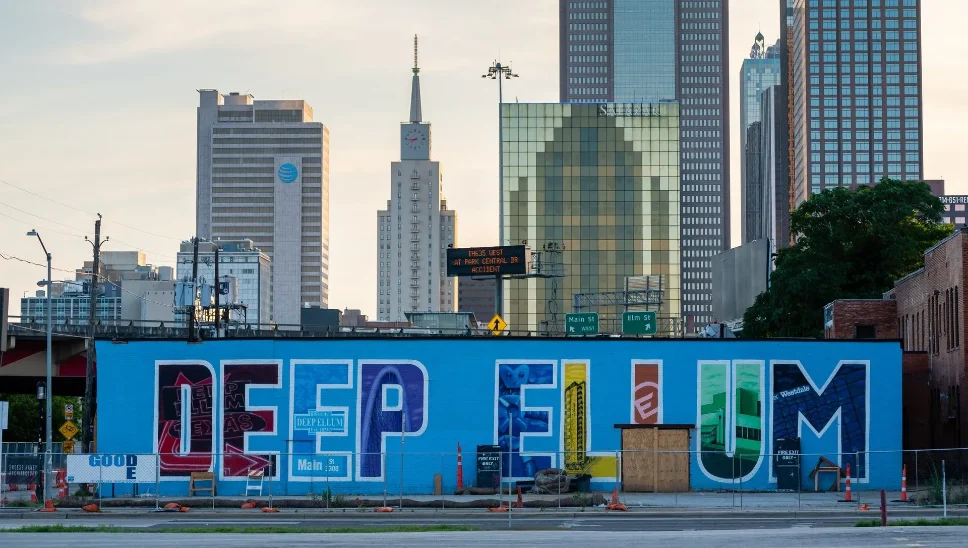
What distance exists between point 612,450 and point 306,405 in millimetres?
11726

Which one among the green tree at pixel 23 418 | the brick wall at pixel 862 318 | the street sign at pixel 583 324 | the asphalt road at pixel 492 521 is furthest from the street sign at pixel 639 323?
the green tree at pixel 23 418

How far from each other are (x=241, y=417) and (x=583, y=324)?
39.8m

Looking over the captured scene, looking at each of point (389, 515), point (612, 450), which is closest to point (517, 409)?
point (612, 450)

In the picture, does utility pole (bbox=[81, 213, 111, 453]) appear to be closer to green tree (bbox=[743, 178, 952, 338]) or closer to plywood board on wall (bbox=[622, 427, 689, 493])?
plywood board on wall (bbox=[622, 427, 689, 493])

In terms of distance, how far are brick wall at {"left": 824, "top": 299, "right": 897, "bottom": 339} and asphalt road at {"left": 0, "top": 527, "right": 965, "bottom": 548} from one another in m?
35.4

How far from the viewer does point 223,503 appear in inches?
1818

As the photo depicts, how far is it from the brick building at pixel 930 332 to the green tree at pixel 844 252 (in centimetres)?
1137

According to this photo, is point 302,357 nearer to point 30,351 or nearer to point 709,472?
point 709,472

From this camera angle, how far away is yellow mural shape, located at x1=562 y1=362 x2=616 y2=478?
171ft

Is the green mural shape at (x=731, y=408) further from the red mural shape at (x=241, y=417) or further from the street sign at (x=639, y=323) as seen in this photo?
the street sign at (x=639, y=323)

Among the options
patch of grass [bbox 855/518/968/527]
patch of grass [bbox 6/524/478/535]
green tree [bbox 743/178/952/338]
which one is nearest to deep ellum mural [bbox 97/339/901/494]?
patch of grass [bbox 6/524/478/535]

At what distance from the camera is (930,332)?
200 ft

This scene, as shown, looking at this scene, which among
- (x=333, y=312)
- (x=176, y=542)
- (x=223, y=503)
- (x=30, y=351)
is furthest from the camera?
(x=333, y=312)

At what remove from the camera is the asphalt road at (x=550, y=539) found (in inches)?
1214
